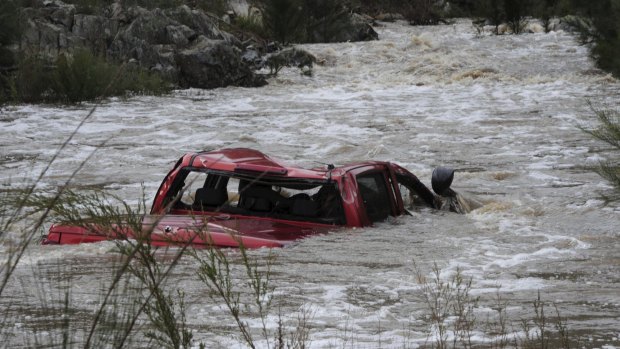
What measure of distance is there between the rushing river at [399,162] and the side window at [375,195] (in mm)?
204

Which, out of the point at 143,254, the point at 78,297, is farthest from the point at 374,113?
the point at 143,254

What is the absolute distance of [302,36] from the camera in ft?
112

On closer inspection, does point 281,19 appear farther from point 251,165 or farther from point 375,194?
point 251,165

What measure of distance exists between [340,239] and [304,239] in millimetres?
330

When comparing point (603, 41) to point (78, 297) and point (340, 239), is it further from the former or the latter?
point (78, 297)

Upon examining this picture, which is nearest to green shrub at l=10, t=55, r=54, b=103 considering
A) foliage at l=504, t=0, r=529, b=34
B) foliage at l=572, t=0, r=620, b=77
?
foliage at l=572, t=0, r=620, b=77

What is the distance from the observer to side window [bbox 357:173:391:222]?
29.2 ft

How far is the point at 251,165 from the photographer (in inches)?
339

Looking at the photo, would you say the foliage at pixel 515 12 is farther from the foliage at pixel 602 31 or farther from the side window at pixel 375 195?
the side window at pixel 375 195

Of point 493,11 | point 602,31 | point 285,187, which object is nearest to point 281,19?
point 493,11

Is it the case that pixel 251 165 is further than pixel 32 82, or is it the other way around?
pixel 32 82

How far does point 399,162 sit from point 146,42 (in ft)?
41.0

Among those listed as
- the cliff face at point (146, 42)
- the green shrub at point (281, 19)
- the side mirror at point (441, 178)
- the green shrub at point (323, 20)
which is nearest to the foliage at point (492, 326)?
the side mirror at point (441, 178)

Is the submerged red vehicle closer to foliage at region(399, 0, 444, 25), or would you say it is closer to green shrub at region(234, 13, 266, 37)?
green shrub at region(234, 13, 266, 37)
